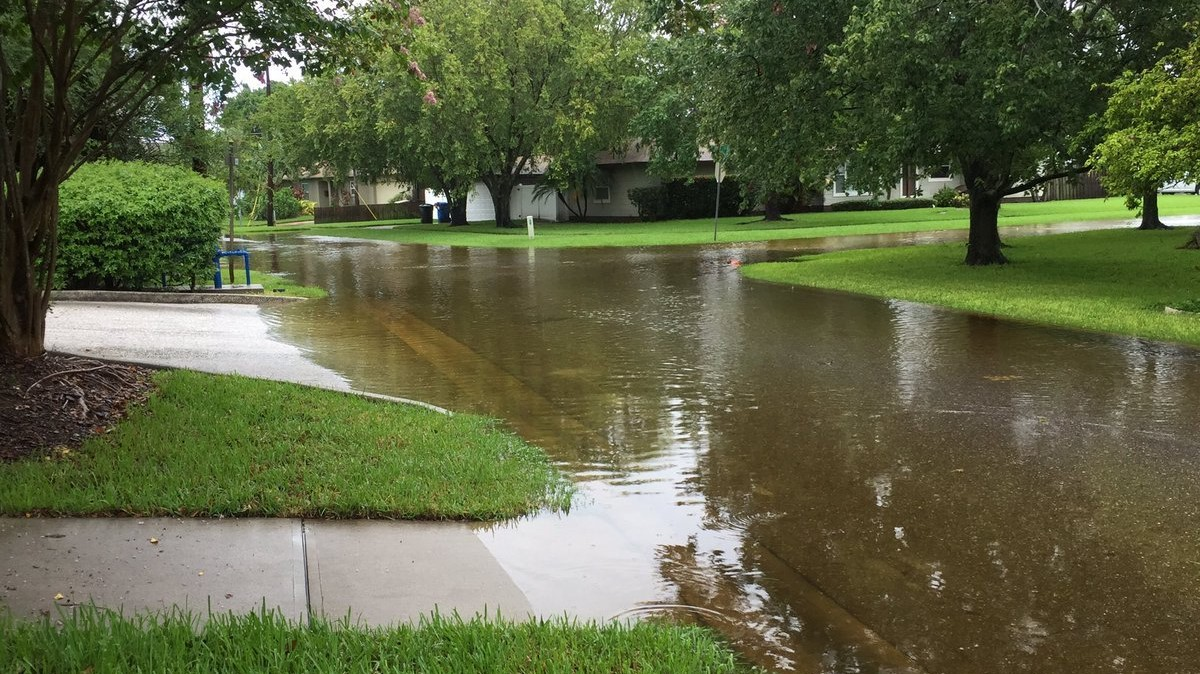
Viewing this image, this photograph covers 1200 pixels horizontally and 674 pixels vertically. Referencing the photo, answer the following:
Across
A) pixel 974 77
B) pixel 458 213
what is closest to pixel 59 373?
pixel 974 77

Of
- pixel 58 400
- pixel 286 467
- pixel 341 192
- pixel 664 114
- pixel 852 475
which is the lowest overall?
pixel 852 475

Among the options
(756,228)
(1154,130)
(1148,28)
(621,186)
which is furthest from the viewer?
(621,186)

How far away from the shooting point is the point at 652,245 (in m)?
30.0

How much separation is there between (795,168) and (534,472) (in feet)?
46.5

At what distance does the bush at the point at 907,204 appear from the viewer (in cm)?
4954

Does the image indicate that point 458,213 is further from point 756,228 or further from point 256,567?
point 256,567

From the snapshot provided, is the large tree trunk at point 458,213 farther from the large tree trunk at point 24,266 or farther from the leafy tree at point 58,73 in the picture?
the large tree trunk at point 24,266

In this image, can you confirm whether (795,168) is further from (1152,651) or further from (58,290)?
(1152,651)

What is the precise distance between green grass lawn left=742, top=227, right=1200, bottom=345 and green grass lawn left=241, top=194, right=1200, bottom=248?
901 cm

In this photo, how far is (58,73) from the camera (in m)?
7.41

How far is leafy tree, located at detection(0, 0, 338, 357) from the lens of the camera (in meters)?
7.26

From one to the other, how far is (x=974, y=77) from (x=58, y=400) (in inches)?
535

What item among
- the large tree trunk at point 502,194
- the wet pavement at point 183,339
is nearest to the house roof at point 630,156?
the large tree trunk at point 502,194

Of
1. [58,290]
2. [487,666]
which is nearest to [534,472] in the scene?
[487,666]
